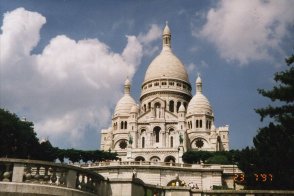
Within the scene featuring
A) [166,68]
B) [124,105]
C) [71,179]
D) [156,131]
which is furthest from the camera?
[166,68]

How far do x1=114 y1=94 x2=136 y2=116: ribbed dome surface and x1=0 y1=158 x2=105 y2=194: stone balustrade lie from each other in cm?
8996

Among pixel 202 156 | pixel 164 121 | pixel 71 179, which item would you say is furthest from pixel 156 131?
pixel 71 179

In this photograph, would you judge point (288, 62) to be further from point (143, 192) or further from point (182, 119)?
point (182, 119)

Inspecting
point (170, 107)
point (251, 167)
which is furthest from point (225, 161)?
point (170, 107)

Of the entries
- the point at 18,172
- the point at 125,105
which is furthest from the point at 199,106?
the point at 18,172

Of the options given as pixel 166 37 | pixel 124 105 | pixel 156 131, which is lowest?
pixel 156 131

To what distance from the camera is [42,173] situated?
14.8 meters

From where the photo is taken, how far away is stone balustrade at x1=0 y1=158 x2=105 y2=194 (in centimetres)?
1406

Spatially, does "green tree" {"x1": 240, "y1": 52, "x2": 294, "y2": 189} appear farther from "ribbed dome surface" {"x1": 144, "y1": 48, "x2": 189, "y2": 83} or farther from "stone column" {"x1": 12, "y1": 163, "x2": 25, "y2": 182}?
"ribbed dome surface" {"x1": 144, "y1": 48, "x2": 189, "y2": 83}

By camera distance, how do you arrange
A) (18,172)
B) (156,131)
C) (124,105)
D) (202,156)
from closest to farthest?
(18,172) < (202,156) < (156,131) < (124,105)

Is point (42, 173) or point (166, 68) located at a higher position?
point (166, 68)

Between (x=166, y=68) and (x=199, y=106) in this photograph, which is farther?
(x=166, y=68)

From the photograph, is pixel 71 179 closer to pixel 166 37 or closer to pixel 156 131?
pixel 156 131

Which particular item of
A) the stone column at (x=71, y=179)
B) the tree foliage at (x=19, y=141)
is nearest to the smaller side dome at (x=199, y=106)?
the tree foliage at (x=19, y=141)
